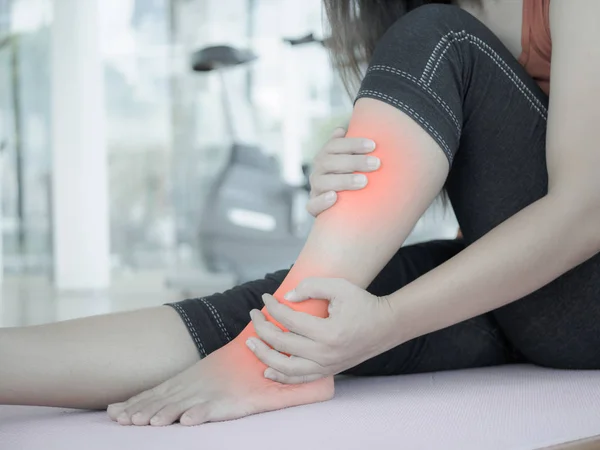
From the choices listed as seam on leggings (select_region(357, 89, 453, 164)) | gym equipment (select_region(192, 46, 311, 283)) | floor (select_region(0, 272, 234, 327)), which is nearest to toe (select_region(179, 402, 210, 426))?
seam on leggings (select_region(357, 89, 453, 164))

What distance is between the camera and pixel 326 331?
2.47 ft

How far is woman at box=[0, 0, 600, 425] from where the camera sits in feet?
2.53

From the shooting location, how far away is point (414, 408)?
30.6 inches

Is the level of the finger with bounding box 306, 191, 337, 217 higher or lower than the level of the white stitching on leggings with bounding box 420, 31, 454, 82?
lower

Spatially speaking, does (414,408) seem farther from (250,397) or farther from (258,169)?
(258,169)

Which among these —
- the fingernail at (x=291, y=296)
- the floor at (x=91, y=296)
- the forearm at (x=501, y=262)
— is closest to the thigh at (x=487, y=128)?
the forearm at (x=501, y=262)

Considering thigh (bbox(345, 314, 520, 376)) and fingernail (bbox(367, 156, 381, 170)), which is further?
thigh (bbox(345, 314, 520, 376))

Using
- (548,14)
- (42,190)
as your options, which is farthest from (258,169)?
(548,14)

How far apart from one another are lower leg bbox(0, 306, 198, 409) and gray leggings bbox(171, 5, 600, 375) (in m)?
0.04

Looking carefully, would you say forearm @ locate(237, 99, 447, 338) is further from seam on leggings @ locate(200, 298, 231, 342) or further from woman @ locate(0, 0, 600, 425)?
seam on leggings @ locate(200, 298, 231, 342)

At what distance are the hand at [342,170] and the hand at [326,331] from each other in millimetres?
98

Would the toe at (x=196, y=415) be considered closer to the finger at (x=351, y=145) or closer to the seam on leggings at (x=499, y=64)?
the finger at (x=351, y=145)

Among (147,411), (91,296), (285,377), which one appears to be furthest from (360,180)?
(91,296)

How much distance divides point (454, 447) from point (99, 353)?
405 mm
